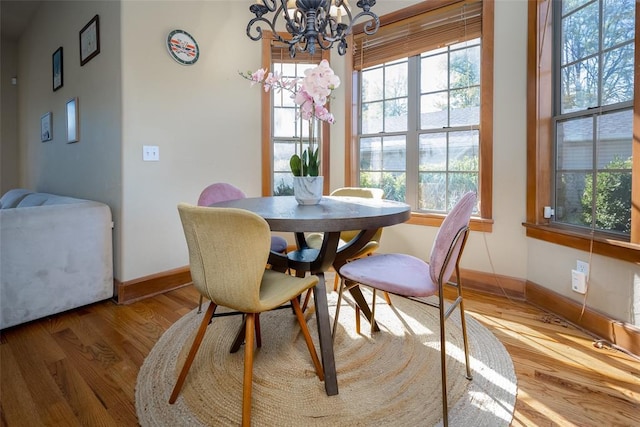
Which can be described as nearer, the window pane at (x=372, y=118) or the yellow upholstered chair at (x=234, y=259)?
the yellow upholstered chair at (x=234, y=259)

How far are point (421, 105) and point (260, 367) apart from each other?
242 centimetres

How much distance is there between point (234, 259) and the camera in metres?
1.09

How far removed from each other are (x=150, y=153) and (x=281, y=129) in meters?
1.27

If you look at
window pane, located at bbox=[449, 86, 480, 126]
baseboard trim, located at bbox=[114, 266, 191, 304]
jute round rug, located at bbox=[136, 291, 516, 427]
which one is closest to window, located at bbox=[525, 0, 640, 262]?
window pane, located at bbox=[449, 86, 480, 126]

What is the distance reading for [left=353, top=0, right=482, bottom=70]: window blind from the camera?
2.48 metres

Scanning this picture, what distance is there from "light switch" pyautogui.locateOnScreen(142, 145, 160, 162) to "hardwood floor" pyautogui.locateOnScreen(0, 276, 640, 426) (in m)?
1.10

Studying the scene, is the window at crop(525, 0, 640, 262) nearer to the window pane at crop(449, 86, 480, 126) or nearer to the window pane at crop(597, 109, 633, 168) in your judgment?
the window pane at crop(597, 109, 633, 168)

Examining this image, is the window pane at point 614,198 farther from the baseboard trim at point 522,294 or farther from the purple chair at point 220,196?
the purple chair at point 220,196

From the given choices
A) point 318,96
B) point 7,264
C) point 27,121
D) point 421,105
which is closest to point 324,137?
point 421,105

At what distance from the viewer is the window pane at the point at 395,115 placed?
291 cm

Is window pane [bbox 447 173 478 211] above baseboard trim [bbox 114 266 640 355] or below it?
above

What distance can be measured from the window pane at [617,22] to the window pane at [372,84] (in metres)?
1.60

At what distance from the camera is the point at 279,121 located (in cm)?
322

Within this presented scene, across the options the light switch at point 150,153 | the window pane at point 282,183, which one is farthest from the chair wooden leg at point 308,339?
the window pane at point 282,183
